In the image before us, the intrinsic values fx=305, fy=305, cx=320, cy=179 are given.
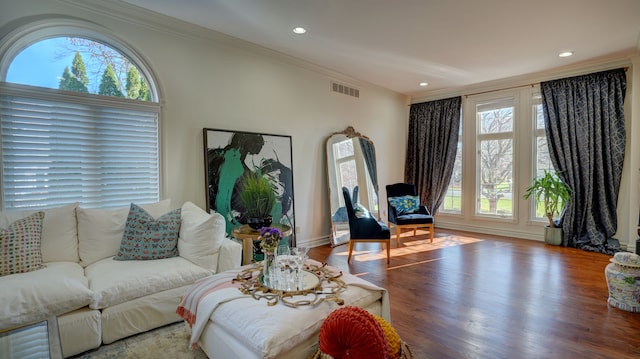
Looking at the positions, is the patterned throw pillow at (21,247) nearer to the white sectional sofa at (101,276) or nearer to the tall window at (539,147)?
the white sectional sofa at (101,276)

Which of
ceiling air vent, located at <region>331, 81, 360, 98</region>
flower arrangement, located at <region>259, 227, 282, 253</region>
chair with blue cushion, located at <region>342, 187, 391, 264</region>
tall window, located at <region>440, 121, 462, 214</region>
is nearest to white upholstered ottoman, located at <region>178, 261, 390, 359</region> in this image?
flower arrangement, located at <region>259, 227, 282, 253</region>

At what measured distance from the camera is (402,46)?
13.0 feet

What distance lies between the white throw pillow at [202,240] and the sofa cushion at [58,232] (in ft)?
2.67

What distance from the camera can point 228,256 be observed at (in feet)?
8.84

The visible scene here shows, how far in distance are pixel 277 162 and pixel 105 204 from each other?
6.55 feet

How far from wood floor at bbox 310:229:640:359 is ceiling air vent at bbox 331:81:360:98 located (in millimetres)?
2598

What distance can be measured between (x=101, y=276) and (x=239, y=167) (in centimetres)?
188

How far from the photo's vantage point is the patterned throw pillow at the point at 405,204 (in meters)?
5.32

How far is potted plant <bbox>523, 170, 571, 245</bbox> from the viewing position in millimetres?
4698

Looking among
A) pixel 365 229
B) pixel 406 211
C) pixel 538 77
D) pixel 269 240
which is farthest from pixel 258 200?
pixel 538 77

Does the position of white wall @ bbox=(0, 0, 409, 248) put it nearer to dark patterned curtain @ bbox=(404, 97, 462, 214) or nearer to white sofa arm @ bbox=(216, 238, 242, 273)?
white sofa arm @ bbox=(216, 238, 242, 273)

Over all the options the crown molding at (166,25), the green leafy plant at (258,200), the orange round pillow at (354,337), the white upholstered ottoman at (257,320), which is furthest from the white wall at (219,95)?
the orange round pillow at (354,337)

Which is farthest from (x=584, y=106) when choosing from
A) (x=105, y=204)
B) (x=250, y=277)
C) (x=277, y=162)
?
(x=105, y=204)

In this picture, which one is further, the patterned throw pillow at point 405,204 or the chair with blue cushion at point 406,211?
the patterned throw pillow at point 405,204
